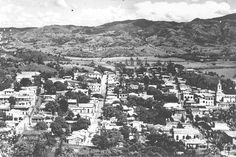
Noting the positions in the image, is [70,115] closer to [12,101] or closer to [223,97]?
[12,101]

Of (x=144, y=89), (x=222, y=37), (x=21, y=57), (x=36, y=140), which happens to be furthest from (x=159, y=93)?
(x=222, y=37)

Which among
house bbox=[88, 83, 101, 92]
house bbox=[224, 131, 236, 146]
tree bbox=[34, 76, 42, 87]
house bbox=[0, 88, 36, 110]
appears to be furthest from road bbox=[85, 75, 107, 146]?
house bbox=[224, 131, 236, 146]

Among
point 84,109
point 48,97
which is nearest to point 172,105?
point 84,109

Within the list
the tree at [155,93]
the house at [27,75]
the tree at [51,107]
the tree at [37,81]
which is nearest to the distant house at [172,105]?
the tree at [155,93]

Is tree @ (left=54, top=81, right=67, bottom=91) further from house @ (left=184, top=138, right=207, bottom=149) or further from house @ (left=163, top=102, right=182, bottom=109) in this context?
house @ (left=184, top=138, right=207, bottom=149)

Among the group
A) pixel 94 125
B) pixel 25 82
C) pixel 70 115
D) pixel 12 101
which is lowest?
pixel 94 125

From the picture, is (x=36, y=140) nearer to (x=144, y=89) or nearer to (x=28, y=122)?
(x=28, y=122)
